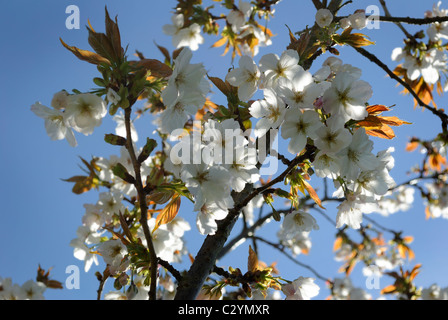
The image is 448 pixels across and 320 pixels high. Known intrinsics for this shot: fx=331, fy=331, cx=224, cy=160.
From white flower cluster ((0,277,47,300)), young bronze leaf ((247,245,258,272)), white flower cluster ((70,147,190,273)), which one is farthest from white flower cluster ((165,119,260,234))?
white flower cluster ((0,277,47,300))

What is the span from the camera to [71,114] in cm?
90

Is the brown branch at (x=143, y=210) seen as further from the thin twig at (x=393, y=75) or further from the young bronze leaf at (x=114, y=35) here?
the thin twig at (x=393, y=75)

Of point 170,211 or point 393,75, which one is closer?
point 170,211

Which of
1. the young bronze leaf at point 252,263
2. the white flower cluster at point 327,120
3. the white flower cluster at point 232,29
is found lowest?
the young bronze leaf at point 252,263

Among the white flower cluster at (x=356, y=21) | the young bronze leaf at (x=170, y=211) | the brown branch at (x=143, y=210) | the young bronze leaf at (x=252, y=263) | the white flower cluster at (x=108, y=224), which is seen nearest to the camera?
the brown branch at (x=143, y=210)

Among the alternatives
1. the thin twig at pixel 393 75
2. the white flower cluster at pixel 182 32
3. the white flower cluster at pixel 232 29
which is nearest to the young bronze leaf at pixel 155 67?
the thin twig at pixel 393 75

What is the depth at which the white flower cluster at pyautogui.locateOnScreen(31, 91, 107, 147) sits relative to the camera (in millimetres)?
867

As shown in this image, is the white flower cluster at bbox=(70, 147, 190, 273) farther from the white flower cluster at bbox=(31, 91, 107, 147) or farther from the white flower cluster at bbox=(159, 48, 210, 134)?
the white flower cluster at bbox=(159, 48, 210, 134)

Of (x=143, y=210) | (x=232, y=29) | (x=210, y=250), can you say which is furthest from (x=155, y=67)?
(x=232, y=29)

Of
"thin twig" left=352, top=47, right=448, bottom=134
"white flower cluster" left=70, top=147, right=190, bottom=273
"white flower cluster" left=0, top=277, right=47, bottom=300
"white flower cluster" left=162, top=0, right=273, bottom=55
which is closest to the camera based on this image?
"white flower cluster" left=70, top=147, right=190, bottom=273

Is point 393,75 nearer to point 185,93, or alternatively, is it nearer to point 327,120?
point 327,120

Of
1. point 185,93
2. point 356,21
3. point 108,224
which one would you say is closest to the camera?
point 185,93

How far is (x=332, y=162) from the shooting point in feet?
2.71

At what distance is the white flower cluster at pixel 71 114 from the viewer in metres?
0.87
